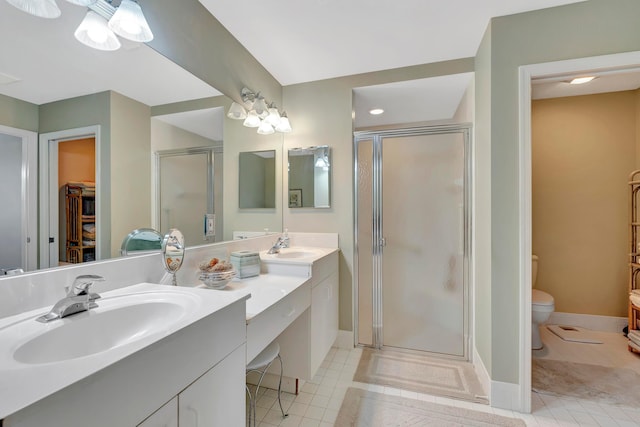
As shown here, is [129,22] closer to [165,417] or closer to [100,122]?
[100,122]

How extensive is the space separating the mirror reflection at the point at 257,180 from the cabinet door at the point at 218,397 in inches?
49.7

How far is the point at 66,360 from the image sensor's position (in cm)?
61

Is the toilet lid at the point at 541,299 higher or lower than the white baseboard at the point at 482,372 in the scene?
higher

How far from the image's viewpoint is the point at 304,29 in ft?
5.68

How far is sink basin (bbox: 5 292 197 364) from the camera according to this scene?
67cm

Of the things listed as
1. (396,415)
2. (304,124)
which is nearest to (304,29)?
(304,124)

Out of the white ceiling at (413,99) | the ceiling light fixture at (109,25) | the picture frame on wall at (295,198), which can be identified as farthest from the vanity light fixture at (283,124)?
the ceiling light fixture at (109,25)

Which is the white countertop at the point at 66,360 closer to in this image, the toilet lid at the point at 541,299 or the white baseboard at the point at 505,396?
the white baseboard at the point at 505,396

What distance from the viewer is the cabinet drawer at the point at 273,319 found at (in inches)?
41.5

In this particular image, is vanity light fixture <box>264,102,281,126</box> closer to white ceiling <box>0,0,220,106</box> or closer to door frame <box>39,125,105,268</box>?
white ceiling <box>0,0,220,106</box>

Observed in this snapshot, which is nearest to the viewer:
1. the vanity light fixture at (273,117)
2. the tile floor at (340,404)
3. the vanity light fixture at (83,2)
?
the vanity light fixture at (83,2)

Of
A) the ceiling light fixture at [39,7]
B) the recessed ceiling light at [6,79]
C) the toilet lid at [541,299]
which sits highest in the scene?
the ceiling light fixture at [39,7]

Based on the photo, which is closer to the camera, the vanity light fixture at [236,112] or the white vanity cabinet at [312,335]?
the white vanity cabinet at [312,335]

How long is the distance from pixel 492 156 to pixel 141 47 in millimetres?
1927
